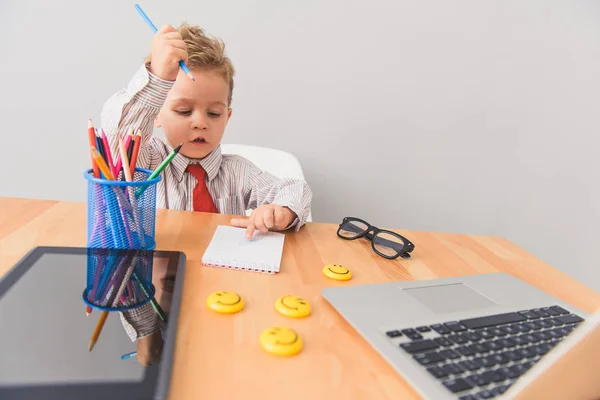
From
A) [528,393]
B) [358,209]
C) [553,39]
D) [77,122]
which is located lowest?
[358,209]

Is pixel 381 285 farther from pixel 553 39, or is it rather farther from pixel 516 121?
pixel 553 39

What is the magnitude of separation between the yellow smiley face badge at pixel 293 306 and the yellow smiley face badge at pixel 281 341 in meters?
0.04

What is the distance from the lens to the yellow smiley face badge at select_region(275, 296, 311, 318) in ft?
1.41

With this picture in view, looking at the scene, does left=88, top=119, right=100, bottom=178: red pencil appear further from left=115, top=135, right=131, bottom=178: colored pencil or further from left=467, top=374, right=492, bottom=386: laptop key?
left=467, top=374, right=492, bottom=386: laptop key

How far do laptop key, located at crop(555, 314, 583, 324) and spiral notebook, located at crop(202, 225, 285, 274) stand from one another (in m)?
0.31

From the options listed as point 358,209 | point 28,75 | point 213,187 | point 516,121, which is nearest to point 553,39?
point 516,121

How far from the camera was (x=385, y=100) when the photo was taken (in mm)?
1498

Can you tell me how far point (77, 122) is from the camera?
1399 millimetres

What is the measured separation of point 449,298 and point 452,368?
0.16 m

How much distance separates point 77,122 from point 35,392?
131 cm

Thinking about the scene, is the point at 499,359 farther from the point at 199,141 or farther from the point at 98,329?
the point at 199,141

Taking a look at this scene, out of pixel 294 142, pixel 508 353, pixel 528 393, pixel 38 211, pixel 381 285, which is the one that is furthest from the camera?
pixel 294 142

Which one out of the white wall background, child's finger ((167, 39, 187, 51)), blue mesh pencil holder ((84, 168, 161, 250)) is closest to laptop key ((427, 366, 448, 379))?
blue mesh pencil holder ((84, 168, 161, 250))

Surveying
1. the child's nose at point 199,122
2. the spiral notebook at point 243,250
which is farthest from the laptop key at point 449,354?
the child's nose at point 199,122
